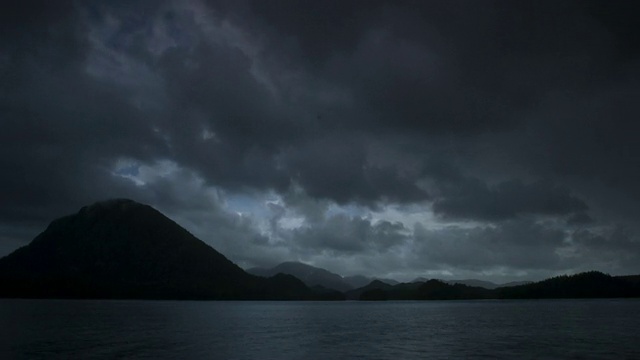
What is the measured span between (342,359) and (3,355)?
44.6 metres

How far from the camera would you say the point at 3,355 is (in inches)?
2512

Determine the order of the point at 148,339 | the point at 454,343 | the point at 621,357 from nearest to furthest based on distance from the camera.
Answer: the point at 621,357 → the point at 454,343 → the point at 148,339

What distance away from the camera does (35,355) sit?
63531 mm

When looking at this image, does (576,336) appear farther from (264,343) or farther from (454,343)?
(264,343)

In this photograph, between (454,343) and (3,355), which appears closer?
(3,355)

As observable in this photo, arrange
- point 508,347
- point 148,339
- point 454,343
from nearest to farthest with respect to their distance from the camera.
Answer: point 508,347 < point 454,343 < point 148,339

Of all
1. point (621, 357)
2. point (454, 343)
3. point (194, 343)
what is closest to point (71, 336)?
point (194, 343)

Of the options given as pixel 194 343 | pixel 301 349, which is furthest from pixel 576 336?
pixel 194 343

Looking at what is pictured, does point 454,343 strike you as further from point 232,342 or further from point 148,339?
point 148,339

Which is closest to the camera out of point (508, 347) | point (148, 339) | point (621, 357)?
point (621, 357)

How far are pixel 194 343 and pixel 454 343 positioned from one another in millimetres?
→ 43854

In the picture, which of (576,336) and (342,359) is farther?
(576,336)

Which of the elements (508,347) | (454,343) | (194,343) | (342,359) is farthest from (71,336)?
(508,347)

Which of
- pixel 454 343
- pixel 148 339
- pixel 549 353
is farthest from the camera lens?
pixel 148 339
